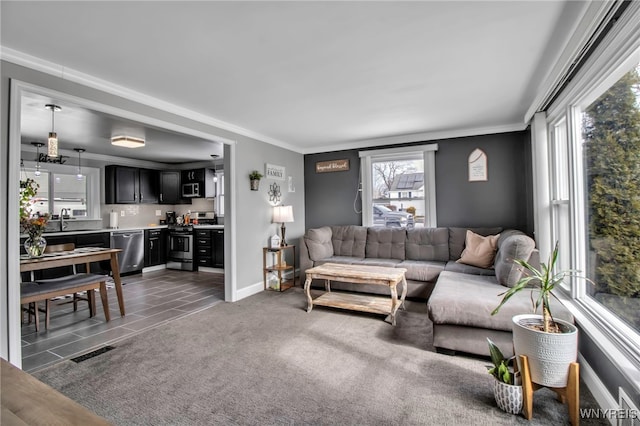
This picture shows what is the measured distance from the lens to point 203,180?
22.1ft

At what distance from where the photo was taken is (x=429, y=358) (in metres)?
2.51

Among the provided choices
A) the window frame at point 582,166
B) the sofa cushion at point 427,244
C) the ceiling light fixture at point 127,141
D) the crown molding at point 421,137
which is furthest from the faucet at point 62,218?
the window frame at point 582,166

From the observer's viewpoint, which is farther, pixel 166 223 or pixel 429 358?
pixel 166 223

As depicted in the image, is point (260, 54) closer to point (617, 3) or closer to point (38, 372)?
point (617, 3)

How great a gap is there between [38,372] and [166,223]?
5.22m

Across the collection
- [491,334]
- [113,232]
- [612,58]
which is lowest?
[491,334]

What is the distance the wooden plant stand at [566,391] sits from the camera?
1.69 metres

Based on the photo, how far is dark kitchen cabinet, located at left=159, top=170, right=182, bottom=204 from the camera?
6949 millimetres

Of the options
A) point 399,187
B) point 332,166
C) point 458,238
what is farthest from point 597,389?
point 332,166

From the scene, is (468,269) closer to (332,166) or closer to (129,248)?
(332,166)

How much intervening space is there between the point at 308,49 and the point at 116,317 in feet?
11.6

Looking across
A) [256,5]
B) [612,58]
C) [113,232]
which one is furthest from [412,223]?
[113,232]

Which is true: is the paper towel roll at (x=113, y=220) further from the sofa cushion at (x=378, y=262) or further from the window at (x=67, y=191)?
the sofa cushion at (x=378, y=262)

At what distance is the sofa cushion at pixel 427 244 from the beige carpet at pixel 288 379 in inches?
58.2
